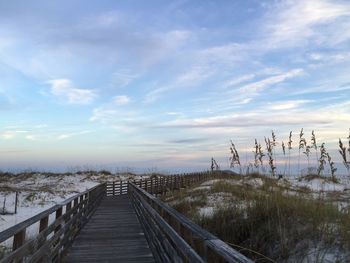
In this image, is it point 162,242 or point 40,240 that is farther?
point 162,242

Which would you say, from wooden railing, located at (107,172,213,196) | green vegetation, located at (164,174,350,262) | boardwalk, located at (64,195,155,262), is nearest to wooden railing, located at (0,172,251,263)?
boardwalk, located at (64,195,155,262)

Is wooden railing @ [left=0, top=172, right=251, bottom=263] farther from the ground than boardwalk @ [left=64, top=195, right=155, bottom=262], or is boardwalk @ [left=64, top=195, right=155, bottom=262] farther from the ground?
wooden railing @ [left=0, top=172, right=251, bottom=263]

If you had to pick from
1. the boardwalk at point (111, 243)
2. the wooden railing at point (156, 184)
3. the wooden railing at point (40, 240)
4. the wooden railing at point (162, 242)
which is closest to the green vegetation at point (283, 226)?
the wooden railing at point (162, 242)

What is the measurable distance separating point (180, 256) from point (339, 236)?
254 cm

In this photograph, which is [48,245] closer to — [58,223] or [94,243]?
[58,223]

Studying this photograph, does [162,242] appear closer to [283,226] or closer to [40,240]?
[40,240]

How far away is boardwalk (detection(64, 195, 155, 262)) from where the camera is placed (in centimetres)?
852

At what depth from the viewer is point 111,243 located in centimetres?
1023

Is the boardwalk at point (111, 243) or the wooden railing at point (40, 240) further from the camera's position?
the boardwalk at point (111, 243)

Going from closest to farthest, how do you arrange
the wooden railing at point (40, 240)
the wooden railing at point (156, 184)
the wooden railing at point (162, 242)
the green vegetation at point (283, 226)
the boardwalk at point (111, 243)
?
the wooden railing at point (162, 242)
the wooden railing at point (40, 240)
the green vegetation at point (283, 226)
the boardwalk at point (111, 243)
the wooden railing at point (156, 184)

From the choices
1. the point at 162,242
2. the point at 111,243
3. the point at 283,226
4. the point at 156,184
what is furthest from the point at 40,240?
the point at 156,184

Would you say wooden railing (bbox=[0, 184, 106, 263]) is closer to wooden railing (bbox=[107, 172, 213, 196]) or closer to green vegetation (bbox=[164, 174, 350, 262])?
green vegetation (bbox=[164, 174, 350, 262])

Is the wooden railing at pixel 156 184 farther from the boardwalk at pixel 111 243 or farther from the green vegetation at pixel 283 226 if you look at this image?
the green vegetation at pixel 283 226

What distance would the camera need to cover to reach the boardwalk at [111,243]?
852 cm
